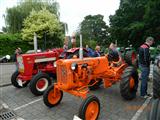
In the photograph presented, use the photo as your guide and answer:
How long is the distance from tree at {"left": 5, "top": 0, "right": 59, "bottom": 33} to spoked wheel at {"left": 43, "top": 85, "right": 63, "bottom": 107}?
96.8 ft

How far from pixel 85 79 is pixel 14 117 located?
1.88 meters

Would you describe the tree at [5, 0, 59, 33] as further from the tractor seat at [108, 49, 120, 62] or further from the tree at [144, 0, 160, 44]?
the tractor seat at [108, 49, 120, 62]

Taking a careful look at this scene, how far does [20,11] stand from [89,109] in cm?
3205

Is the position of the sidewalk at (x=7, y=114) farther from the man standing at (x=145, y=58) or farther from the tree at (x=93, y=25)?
the tree at (x=93, y=25)

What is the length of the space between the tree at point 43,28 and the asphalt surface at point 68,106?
895 inches

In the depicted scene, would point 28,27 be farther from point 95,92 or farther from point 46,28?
point 95,92

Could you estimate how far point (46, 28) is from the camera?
31516 mm

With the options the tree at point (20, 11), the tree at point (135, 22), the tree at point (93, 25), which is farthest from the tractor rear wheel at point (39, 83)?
the tree at point (93, 25)

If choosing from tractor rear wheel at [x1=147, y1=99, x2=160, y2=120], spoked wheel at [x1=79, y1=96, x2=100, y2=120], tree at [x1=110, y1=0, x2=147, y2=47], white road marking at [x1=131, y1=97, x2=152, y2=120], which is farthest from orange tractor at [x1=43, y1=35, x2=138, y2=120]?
tree at [x1=110, y1=0, x2=147, y2=47]

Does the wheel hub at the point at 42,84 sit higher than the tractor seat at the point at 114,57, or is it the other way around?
the tractor seat at the point at 114,57

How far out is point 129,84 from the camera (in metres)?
6.53

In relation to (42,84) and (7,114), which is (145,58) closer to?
(42,84)

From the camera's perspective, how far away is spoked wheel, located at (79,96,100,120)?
5.02 metres

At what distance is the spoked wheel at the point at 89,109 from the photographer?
5020mm
